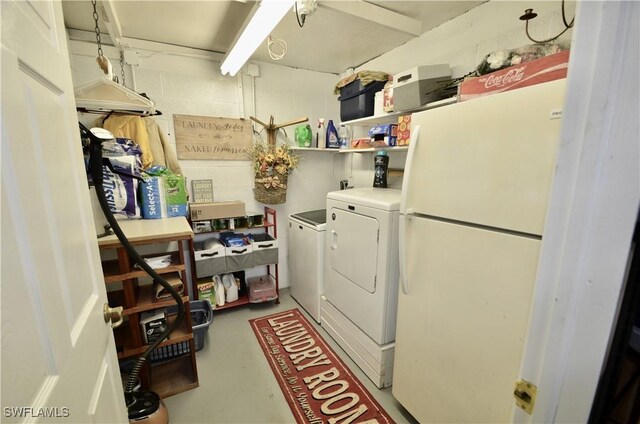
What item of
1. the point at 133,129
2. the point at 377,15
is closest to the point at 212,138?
the point at 133,129

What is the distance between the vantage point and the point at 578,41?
41cm

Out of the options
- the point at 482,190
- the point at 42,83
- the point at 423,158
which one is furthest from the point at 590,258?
the point at 42,83

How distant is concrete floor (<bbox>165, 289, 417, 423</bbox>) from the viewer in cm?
162

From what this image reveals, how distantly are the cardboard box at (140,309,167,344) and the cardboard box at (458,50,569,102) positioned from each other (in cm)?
220

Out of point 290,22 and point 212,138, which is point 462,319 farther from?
point 212,138

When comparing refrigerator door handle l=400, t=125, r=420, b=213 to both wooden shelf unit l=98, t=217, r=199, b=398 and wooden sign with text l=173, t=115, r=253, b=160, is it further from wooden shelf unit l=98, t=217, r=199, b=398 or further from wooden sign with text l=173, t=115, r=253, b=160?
wooden sign with text l=173, t=115, r=253, b=160

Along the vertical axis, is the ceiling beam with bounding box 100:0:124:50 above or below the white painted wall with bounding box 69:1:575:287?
above

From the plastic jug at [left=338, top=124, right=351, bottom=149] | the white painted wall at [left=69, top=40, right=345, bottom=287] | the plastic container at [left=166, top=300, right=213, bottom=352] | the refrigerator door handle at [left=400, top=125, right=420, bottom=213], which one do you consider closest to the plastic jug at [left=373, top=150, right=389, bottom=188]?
the plastic jug at [left=338, top=124, right=351, bottom=149]

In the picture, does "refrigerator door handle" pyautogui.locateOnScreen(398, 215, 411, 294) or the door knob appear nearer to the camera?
the door knob

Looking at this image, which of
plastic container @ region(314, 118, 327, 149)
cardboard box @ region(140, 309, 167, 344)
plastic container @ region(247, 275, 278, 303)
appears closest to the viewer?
cardboard box @ region(140, 309, 167, 344)

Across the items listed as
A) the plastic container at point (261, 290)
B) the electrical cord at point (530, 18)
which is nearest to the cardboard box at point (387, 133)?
the electrical cord at point (530, 18)

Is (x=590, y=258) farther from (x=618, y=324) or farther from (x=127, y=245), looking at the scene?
(x=127, y=245)

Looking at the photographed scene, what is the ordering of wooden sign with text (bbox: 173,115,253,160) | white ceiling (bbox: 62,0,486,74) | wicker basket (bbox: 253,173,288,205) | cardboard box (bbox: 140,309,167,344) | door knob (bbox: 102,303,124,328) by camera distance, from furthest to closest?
wicker basket (bbox: 253,173,288,205) → wooden sign with text (bbox: 173,115,253,160) → white ceiling (bbox: 62,0,486,74) → cardboard box (bbox: 140,309,167,344) → door knob (bbox: 102,303,124,328)

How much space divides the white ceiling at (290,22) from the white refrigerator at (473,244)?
1.04 m
